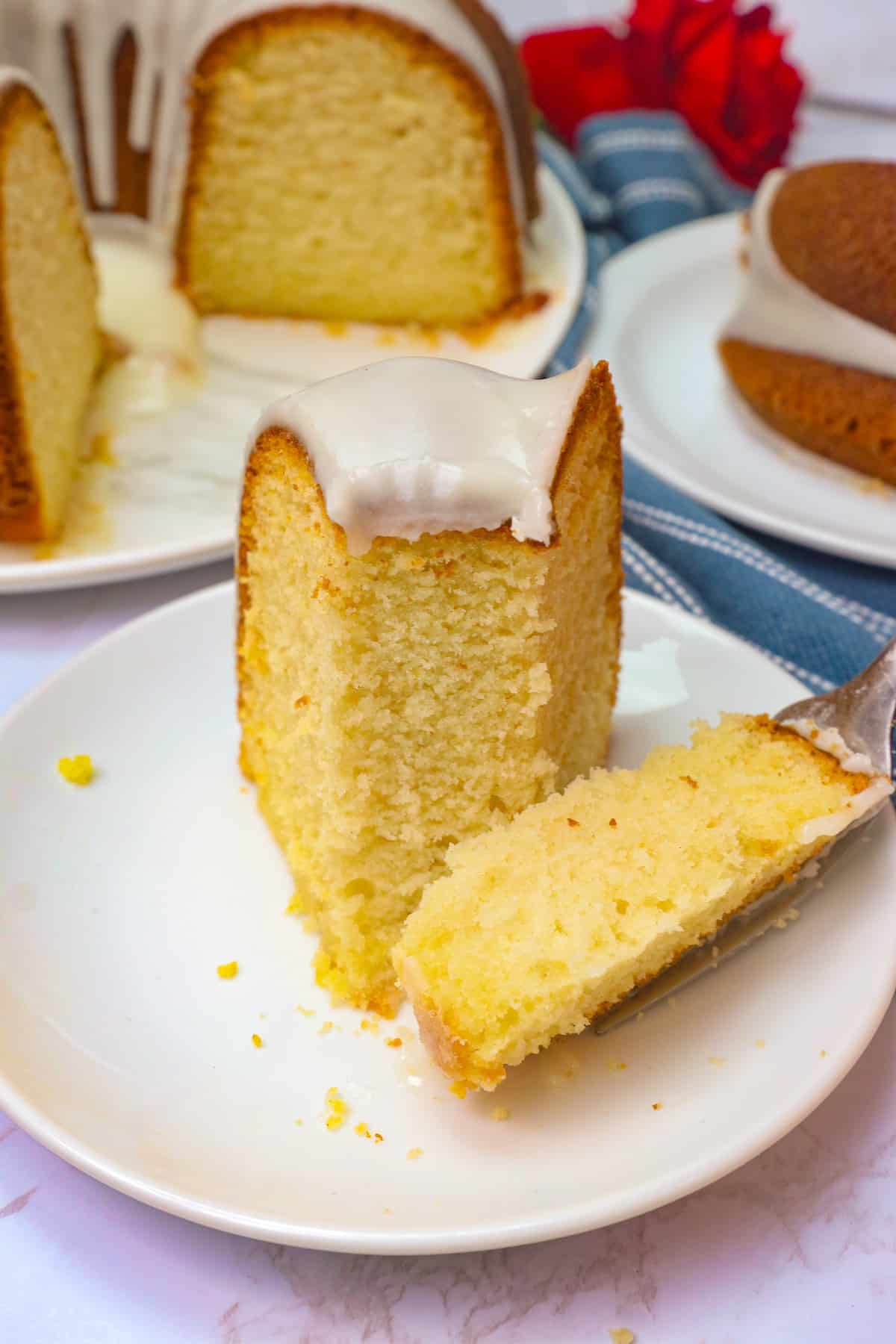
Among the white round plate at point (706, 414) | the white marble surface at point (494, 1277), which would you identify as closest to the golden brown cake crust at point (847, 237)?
the white round plate at point (706, 414)

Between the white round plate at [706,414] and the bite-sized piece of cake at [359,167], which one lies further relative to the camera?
the bite-sized piece of cake at [359,167]

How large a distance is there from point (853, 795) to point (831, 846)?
2.2 inches

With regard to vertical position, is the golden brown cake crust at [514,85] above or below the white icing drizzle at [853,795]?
above

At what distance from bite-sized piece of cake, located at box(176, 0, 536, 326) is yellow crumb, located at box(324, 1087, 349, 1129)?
1642 mm

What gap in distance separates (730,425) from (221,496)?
88cm

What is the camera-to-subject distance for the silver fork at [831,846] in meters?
1.13

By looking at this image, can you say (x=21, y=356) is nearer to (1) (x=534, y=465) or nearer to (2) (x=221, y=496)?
(2) (x=221, y=496)

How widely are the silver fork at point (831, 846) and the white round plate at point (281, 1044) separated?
0.02 metres

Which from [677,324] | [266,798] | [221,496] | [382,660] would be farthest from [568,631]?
[677,324]

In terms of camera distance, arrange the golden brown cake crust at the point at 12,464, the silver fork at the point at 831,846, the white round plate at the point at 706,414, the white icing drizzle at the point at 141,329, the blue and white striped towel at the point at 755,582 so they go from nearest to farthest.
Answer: the silver fork at the point at 831,846, the blue and white striped towel at the point at 755,582, the golden brown cake crust at the point at 12,464, the white round plate at the point at 706,414, the white icing drizzle at the point at 141,329

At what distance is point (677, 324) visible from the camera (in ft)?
7.86

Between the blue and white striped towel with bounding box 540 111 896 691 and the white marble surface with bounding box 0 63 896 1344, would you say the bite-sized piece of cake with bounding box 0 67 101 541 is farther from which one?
the white marble surface with bounding box 0 63 896 1344

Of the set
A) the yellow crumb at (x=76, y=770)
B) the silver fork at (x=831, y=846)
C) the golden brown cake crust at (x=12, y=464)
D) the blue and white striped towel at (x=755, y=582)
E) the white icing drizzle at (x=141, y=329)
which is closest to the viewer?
the silver fork at (x=831, y=846)

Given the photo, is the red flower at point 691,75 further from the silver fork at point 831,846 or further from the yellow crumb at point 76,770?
the yellow crumb at point 76,770
